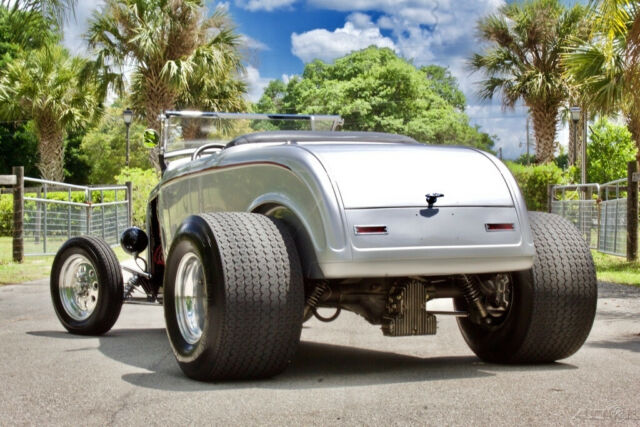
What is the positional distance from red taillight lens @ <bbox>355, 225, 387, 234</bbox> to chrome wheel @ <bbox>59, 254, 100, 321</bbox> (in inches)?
119

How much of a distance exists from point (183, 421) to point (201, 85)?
24.7 metres

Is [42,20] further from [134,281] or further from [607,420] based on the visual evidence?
[607,420]

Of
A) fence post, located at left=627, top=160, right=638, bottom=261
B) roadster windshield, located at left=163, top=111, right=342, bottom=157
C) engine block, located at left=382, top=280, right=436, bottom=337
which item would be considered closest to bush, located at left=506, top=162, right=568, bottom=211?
fence post, located at left=627, top=160, right=638, bottom=261

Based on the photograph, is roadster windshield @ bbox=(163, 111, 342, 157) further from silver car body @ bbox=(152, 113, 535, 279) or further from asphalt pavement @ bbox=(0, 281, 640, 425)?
silver car body @ bbox=(152, 113, 535, 279)

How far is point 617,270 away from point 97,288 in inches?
393

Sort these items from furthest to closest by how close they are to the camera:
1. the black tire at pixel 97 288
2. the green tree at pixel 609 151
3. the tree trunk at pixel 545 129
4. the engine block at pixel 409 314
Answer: the green tree at pixel 609 151
the tree trunk at pixel 545 129
the black tire at pixel 97 288
the engine block at pixel 409 314

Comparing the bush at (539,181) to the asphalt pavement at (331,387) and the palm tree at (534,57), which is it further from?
the asphalt pavement at (331,387)

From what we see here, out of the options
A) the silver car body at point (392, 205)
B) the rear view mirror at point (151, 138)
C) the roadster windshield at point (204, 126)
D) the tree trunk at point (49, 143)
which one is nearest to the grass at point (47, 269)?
the roadster windshield at point (204, 126)

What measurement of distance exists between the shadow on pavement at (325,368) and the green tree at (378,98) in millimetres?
54349

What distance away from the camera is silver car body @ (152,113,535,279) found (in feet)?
15.1

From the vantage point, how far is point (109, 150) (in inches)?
2322

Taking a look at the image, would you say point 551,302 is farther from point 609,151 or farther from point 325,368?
point 609,151

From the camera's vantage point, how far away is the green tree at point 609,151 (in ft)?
143

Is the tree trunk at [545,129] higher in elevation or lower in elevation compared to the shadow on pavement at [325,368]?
higher
